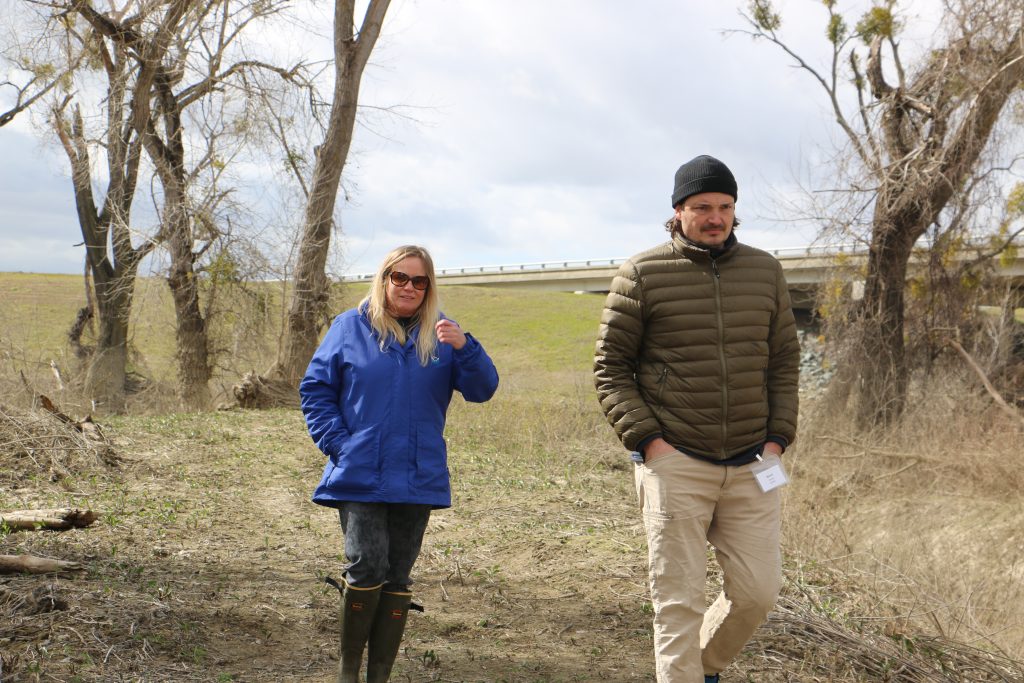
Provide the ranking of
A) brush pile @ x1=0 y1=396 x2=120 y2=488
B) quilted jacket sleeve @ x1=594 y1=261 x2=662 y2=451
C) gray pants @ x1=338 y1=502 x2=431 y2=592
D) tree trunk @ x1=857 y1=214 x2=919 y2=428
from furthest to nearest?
tree trunk @ x1=857 y1=214 x2=919 y2=428, brush pile @ x1=0 y1=396 x2=120 y2=488, gray pants @ x1=338 y1=502 x2=431 y2=592, quilted jacket sleeve @ x1=594 y1=261 x2=662 y2=451

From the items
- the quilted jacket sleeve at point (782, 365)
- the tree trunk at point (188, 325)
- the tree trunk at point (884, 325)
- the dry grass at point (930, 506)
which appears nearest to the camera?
the quilted jacket sleeve at point (782, 365)

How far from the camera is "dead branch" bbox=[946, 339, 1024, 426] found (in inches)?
480

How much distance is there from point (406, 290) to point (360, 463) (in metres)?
0.73

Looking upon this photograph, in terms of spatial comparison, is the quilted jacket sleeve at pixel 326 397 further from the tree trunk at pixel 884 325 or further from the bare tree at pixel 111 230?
the bare tree at pixel 111 230

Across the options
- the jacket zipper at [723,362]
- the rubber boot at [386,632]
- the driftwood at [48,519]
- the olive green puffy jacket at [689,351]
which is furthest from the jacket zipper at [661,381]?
the driftwood at [48,519]

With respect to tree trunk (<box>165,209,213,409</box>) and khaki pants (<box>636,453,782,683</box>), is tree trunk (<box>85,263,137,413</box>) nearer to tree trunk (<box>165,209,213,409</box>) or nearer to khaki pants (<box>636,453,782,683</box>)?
tree trunk (<box>165,209,213,409</box>)

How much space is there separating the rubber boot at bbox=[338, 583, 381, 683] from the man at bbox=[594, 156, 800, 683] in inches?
45.2

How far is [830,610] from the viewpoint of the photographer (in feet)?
19.1

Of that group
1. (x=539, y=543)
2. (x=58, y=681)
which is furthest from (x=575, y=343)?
(x=58, y=681)

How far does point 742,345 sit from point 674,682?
132cm

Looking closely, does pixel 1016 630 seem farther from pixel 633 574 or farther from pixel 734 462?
pixel 734 462

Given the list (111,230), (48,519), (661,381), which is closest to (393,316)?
(661,381)

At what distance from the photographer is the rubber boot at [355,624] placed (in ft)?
12.9

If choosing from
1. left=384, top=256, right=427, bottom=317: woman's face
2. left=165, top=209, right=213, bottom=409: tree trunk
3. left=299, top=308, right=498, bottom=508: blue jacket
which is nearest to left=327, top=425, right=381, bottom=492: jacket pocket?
left=299, top=308, right=498, bottom=508: blue jacket
